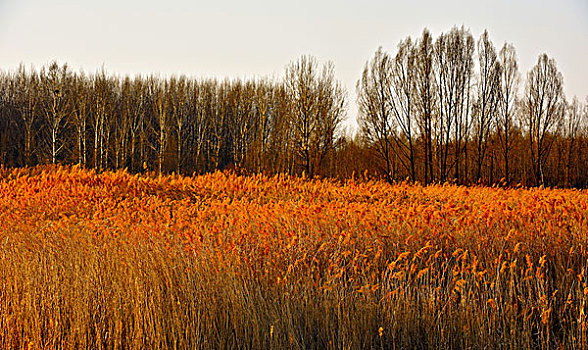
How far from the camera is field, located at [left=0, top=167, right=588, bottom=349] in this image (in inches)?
154

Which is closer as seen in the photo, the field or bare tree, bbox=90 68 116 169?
the field

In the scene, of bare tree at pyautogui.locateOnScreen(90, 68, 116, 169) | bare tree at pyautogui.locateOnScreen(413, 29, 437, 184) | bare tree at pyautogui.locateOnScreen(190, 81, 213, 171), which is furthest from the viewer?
bare tree at pyautogui.locateOnScreen(190, 81, 213, 171)

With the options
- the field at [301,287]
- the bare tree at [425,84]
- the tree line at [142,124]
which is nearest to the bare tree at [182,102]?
the tree line at [142,124]

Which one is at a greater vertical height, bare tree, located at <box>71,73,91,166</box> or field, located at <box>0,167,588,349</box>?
bare tree, located at <box>71,73,91,166</box>

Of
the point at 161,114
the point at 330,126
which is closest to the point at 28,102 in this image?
the point at 161,114

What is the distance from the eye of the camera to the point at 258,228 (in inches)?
258

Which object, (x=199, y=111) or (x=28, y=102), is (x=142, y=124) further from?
(x=28, y=102)

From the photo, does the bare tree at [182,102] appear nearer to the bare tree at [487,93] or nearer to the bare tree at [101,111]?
the bare tree at [101,111]

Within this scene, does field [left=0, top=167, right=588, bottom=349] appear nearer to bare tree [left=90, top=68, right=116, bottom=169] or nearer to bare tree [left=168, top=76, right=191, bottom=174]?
bare tree [left=90, top=68, right=116, bottom=169]

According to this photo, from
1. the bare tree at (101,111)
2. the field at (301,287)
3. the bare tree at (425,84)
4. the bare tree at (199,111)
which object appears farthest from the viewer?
the bare tree at (199,111)

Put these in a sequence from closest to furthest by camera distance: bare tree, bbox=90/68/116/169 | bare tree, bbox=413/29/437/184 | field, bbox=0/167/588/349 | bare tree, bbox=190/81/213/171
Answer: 1. field, bbox=0/167/588/349
2. bare tree, bbox=413/29/437/184
3. bare tree, bbox=90/68/116/169
4. bare tree, bbox=190/81/213/171

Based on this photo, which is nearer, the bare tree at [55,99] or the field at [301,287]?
the field at [301,287]

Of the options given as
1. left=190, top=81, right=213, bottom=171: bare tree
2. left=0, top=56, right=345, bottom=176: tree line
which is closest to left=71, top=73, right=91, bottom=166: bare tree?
left=0, top=56, right=345, bottom=176: tree line

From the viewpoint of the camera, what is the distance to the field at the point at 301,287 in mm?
3900
